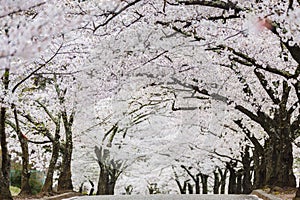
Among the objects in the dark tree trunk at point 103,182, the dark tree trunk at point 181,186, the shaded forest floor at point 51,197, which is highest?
the dark tree trunk at point 181,186

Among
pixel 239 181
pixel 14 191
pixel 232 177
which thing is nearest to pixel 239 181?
pixel 239 181

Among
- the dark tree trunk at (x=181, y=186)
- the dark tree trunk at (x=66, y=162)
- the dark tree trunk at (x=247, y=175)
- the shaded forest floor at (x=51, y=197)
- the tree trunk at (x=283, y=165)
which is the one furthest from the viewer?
the dark tree trunk at (x=181, y=186)

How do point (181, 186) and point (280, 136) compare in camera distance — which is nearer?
point (280, 136)

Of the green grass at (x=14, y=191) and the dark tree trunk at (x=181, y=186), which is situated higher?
the dark tree trunk at (x=181, y=186)

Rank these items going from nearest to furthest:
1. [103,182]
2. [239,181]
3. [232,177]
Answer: [103,182]
[239,181]
[232,177]

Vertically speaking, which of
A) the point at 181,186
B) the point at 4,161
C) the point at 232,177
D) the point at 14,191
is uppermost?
the point at 181,186

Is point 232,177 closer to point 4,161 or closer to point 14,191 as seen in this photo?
point 14,191

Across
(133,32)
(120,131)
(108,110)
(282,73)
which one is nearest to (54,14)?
(282,73)

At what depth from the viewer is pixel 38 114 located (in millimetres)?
22359

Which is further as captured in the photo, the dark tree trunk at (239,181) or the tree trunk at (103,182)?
the dark tree trunk at (239,181)

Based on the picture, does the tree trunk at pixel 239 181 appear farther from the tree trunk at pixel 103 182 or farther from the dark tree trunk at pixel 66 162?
the dark tree trunk at pixel 66 162

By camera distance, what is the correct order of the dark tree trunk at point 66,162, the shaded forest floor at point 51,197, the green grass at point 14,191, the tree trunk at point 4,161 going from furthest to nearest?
the green grass at point 14,191, the dark tree trunk at point 66,162, the shaded forest floor at point 51,197, the tree trunk at point 4,161

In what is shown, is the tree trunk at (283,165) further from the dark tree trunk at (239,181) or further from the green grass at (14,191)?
the green grass at (14,191)

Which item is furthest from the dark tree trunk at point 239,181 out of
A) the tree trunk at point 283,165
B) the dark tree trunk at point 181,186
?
the tree trunk at point 283,165
